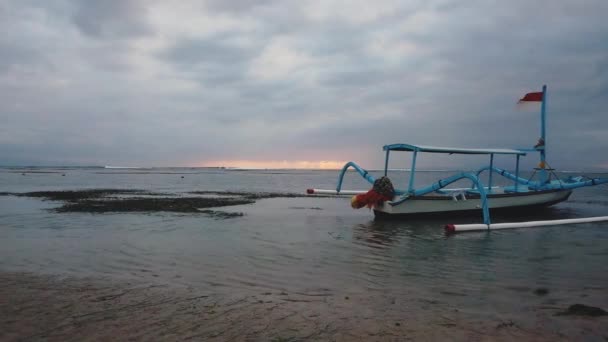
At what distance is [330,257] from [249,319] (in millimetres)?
4872

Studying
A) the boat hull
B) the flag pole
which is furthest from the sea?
the flag pole

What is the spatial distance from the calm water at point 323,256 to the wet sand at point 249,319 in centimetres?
63

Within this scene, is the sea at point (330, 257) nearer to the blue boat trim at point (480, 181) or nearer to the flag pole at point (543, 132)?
the blue boat trim at point (480, 181)

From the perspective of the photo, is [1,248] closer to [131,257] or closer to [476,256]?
[131,257]

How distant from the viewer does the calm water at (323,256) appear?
24.8 feet

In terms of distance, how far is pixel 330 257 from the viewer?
10.2m

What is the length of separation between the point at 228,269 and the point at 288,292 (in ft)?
7.20

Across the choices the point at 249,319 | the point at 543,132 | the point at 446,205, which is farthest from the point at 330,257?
the point at 543,132

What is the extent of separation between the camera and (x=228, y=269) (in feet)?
28.6

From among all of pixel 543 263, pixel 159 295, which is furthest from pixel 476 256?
pixel 159 295

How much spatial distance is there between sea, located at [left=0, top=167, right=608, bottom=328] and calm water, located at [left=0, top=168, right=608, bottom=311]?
3 centimetres

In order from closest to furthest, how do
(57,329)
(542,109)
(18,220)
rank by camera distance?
(57,329) → (18,220) → (542,109)

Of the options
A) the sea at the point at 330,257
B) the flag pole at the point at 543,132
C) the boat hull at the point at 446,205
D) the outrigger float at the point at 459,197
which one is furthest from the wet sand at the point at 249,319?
the flag pole at the point at 543,132

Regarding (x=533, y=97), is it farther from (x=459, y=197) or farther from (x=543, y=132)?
(x=459, y=197)
